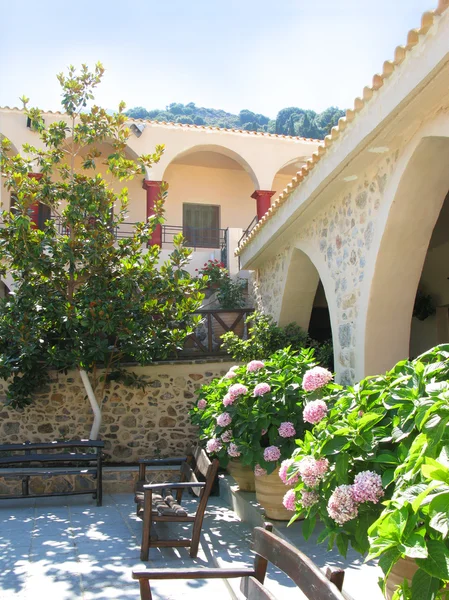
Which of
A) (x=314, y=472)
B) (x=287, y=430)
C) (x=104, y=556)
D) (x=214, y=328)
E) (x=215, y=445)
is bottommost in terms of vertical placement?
(x=104, y=556)

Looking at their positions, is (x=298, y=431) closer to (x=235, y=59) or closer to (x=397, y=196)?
(x=397, y=196)

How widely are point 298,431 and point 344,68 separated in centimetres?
430

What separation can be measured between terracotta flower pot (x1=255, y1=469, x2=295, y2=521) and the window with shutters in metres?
10.6

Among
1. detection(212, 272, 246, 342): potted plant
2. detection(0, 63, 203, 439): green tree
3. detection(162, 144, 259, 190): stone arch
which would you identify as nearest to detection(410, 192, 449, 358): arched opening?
detection(212, 272, 246, 342): potted plant

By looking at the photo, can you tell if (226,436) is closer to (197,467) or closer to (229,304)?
(197,467)

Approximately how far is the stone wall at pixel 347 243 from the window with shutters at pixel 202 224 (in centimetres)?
813

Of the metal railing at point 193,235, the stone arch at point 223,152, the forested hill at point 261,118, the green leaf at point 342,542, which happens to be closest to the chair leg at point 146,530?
the green leaf at point 342,542

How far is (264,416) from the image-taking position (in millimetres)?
4637

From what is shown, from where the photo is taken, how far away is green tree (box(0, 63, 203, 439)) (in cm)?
733

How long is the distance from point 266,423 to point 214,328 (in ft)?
16.9

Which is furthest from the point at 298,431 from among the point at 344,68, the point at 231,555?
the point at 344,68

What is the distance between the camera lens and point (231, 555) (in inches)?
165

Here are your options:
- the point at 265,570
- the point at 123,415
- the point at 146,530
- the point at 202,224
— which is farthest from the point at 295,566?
the point at 202,224

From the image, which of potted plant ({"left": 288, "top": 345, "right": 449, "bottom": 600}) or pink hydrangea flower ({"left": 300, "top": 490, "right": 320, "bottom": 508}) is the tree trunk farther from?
pink hydrangea flower ({"left": 300, "top": 490, "right": 320, "bottom": 508})
